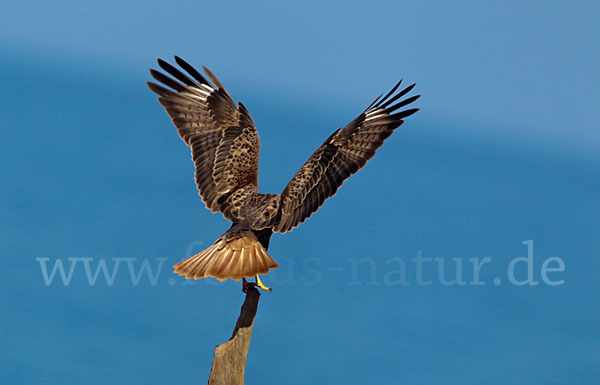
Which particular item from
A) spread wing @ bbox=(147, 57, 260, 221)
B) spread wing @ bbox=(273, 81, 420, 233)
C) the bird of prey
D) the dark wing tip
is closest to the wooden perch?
the bird of prey

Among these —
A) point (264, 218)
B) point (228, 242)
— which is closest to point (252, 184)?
point (264, 218)

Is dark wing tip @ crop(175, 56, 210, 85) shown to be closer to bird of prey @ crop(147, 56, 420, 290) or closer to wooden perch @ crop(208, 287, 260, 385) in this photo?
bird of prey @ crop(147, 56, 420, 290)

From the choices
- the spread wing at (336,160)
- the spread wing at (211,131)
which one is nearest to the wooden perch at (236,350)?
the spread wing at (336,160)

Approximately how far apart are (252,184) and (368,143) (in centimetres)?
95

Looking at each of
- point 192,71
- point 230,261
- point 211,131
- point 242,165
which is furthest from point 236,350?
point 192,71

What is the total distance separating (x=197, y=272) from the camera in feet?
14.5

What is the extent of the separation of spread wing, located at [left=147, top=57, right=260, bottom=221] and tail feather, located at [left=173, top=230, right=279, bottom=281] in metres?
0.77

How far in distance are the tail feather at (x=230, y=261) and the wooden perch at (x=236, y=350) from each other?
1.09ft

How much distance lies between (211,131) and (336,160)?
1090 millimetres

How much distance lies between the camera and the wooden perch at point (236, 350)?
475cm

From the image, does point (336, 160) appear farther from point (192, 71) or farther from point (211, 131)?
point (192, 71)

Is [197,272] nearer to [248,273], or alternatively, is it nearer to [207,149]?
[248,273]

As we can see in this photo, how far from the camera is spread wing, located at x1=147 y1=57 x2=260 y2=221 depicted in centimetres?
543

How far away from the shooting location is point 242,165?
5488mm
